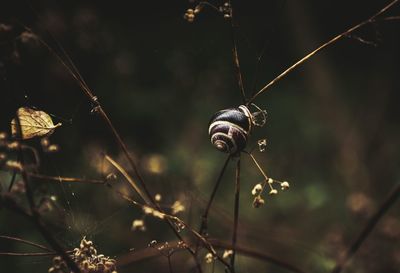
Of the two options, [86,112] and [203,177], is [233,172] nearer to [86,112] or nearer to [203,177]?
[203,177]

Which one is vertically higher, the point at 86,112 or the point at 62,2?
the point at 62,2

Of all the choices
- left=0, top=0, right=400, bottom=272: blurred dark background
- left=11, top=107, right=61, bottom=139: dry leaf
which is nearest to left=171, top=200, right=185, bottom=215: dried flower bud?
left=11, top=107, right=61, bottom=139: dry leaf

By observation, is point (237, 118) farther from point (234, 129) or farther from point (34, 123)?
point (34, 123)

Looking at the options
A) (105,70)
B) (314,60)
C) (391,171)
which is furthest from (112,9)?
(391,171)

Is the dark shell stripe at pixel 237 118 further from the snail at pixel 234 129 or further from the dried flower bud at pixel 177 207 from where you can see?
the dried flower bud at pixel 177 207

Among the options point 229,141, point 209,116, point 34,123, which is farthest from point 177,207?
point 209,116
